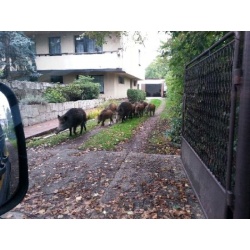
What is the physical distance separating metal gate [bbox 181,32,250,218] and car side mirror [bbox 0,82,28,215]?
36.3 inches

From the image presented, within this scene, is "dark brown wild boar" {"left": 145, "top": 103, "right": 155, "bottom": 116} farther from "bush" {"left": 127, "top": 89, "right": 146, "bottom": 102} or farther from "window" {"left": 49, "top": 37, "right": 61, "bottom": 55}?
"window" {"left": 49, "top": 37, "right": 61, "bottom": 55}

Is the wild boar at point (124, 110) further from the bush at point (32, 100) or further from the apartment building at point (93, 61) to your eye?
the bush at point (32, 100)

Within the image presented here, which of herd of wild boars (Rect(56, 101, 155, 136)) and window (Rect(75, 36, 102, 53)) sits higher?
window (Rect(75, 36, 102, 53))

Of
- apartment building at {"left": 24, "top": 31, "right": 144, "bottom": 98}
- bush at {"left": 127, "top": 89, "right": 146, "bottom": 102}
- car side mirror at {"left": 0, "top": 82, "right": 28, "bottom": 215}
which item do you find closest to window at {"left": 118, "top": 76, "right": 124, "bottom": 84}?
apartment building at {"left": 24, "top": 31, "right": 144, "bottom": 98}

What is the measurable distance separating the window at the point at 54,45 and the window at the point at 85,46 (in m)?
0.12

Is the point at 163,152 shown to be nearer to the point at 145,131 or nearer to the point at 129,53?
the point at 145,131

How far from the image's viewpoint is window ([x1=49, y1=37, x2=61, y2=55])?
1531mm

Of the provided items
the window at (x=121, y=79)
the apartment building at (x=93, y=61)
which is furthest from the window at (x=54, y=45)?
the window at (x=121, y=79)

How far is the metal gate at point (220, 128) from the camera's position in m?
0.90

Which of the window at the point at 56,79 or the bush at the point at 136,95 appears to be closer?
the window at the point at 56,79

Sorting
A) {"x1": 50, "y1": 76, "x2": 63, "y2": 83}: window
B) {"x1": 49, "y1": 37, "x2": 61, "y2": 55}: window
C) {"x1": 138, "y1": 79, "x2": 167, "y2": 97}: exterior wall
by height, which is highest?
{"x1": 49, "y1": 37, "x2": 61, "y2": 55}: window

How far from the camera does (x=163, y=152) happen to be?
2023 millimetres
